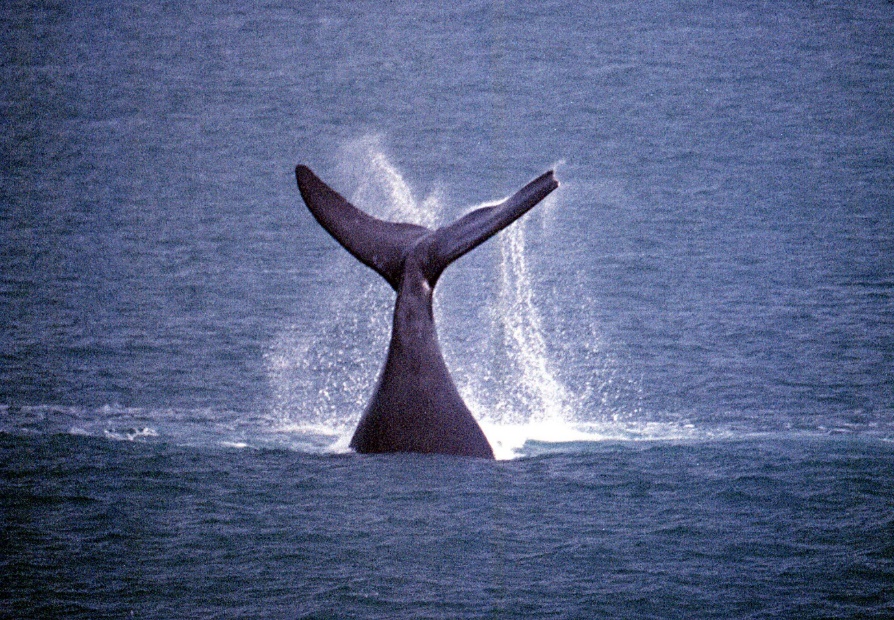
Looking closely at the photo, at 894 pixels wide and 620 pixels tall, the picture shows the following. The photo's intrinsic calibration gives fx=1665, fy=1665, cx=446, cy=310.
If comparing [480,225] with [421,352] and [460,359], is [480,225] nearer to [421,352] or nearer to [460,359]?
[421,352]

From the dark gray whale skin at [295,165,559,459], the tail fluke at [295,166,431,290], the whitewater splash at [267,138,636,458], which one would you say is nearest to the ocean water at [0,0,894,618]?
the whitewater splash at [267,138,636,458]

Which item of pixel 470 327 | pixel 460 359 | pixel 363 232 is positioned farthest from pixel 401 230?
pixel 470 327

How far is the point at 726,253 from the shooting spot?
3169 cm

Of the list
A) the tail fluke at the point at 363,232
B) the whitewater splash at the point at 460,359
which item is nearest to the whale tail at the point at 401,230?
the tail fluke at the point at 363,232

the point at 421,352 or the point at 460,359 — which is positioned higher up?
the point at 421,352

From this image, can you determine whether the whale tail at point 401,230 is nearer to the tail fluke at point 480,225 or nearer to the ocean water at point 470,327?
the tail fluke at point 480,225

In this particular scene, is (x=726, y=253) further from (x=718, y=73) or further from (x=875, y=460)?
(x=718, y=73)

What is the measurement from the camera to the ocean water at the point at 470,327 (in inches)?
516

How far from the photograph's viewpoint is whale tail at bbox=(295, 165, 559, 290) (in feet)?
50.3

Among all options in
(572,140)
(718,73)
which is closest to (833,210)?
(572,140)

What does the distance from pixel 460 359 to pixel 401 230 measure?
284 inches

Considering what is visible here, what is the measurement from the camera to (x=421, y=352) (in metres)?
15.6

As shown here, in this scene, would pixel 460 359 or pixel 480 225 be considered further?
pixel 460 359

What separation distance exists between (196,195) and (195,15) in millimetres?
31829
